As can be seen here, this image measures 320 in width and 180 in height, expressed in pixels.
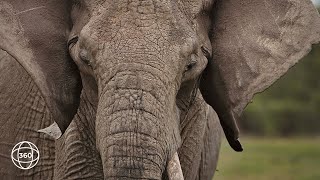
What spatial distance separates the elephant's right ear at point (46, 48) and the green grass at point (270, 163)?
249 inches

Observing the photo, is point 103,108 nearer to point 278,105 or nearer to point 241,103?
point 241,103

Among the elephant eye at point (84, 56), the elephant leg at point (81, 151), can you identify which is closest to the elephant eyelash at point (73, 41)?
the elephant eye at point (84, 56)

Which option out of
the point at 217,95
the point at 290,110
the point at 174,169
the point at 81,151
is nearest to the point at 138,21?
the point at 174,169

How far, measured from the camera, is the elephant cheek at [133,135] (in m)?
5.27

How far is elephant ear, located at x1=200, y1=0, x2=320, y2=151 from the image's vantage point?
20.0 feet

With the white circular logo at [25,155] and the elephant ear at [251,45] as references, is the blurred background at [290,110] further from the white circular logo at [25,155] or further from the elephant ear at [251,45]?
the elephant ear at [251,45]

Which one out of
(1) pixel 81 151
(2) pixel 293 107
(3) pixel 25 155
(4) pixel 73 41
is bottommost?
(2) pixel 293 107

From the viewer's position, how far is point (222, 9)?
241 inches

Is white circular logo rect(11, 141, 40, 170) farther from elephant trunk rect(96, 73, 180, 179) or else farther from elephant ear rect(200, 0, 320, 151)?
elephant trunk rect(96, 73, 180, 179)

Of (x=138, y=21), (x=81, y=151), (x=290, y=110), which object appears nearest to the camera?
(x=138, y=21)

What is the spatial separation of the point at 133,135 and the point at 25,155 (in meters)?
1.53

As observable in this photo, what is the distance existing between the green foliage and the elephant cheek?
2554 cm

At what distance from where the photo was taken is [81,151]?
6.14 meters

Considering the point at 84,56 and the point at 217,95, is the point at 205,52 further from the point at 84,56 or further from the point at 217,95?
the point at 84,56
